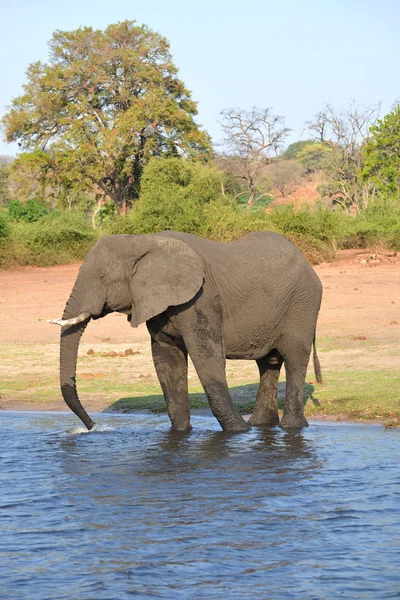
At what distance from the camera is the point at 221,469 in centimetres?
803

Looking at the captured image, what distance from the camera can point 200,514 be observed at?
6.66 meters

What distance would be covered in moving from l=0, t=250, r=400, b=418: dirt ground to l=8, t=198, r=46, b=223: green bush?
13638mm

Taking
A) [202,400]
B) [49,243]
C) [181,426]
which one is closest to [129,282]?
[181,426]

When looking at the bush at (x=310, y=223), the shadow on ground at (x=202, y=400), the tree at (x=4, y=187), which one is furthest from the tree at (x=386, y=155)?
the shadow on ground at (x=202, y=400)

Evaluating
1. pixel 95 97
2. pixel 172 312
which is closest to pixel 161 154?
pixel 95 97

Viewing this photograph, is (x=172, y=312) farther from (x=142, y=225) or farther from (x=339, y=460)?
(x=142, y=225)

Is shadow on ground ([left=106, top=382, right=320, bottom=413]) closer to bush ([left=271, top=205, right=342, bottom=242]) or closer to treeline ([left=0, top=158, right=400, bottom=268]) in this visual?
treeline ([left=0, top=158, right=400, bottom=268])

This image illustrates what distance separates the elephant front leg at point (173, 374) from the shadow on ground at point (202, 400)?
1.24 metres

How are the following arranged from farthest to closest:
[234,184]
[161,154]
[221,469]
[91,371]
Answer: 1. [234,184]
2. [161,154]
3. [91,371]
4. [221,469]

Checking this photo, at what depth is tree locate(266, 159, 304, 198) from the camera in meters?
78.7

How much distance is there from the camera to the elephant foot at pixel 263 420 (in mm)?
10039

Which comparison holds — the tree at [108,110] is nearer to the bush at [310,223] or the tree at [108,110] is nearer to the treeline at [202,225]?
the treeline at [202,225]

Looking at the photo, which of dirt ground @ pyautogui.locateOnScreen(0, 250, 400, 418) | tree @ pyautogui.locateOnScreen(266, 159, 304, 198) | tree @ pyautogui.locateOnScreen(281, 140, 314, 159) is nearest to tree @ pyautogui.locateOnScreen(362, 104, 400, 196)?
dirt ground @ pyautogui.locateOnScreen(0, 250, 400, 418)

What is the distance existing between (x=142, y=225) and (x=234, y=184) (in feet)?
71.2
